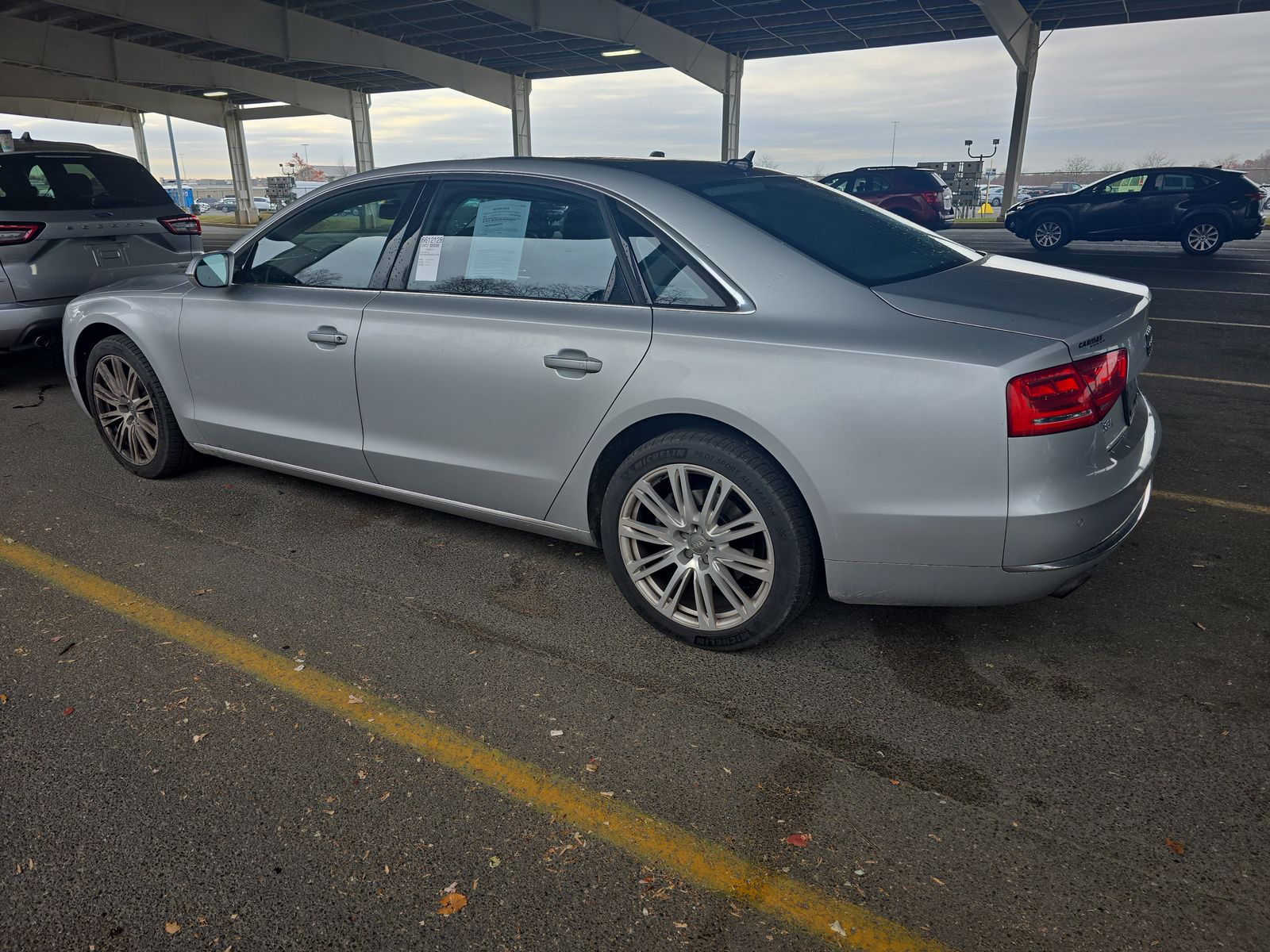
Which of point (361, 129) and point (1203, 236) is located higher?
point (361, 129)

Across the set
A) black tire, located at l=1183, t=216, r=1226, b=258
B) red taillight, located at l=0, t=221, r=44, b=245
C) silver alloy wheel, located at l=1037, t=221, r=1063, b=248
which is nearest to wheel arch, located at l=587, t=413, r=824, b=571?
red taillight, located at l=0, t=221, r=44, b=245

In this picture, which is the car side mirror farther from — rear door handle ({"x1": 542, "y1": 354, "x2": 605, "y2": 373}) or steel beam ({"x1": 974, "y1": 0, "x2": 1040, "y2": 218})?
steel beam ({"x1": 974, "y1": 0, "x2": 1040, "y2": 218})

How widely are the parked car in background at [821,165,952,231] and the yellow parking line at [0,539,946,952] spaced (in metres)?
20.8

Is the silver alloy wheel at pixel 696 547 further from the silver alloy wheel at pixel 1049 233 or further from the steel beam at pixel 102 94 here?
the steel beam at pixel 102 94

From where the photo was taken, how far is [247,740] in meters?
2.62

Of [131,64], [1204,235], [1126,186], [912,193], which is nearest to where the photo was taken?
→ [1204,235]

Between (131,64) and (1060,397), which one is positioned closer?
(1060,397)

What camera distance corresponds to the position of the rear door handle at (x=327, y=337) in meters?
3.72

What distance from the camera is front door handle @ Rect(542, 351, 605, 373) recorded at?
3.08 m

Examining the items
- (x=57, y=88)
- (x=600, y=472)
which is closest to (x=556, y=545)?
(x=600, y=472)

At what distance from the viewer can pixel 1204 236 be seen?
1600cm

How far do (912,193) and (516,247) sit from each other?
2052 centimetres

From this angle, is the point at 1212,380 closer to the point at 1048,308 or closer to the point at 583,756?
the point at 1048,308

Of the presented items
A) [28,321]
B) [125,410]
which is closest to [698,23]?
[28,321]
